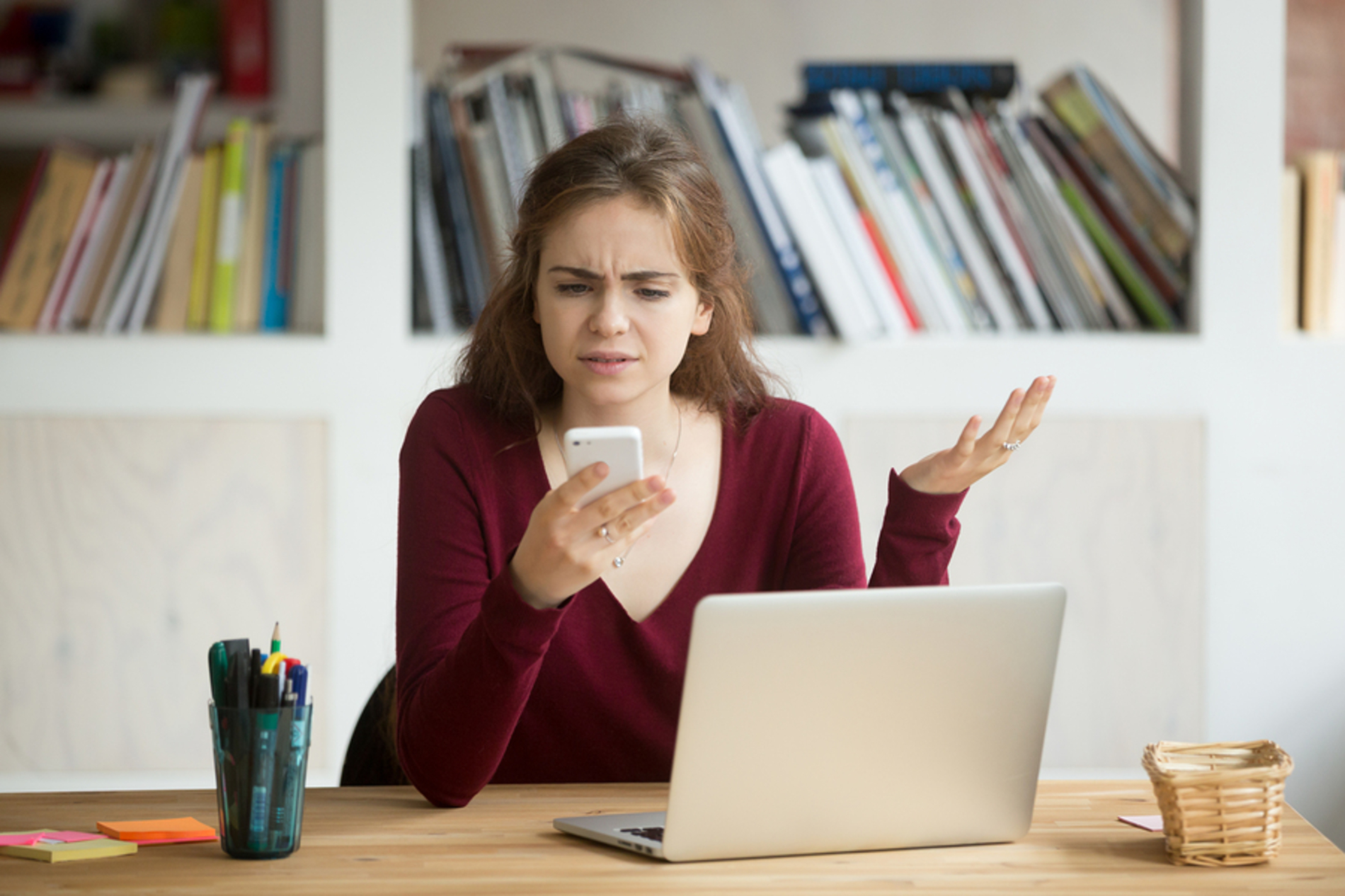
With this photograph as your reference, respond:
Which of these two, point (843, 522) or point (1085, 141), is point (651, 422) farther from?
point (1085, 141)

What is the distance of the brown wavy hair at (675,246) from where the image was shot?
1.35 metres

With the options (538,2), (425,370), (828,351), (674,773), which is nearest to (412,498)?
(674,773)

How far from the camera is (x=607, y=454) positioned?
0.97m

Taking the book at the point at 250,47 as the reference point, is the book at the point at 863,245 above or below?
below

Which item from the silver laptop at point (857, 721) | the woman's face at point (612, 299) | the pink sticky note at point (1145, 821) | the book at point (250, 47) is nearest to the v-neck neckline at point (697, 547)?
the woman's face at point (612, 299)

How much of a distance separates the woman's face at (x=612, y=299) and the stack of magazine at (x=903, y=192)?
2.64 feet

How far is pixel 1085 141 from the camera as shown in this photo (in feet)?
7.04

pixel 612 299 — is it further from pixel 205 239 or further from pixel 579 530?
pixel 205 239

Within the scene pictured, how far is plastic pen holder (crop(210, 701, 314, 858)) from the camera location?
93cm

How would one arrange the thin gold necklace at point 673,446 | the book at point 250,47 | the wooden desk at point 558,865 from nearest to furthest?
the wooden desk at point 558,865
the thin gold necklace at point 673,446
the book at point 250,47

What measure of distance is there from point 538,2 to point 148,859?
79.3 inches

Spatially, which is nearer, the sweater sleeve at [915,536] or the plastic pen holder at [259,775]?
the plastic pen holder at [259,775]

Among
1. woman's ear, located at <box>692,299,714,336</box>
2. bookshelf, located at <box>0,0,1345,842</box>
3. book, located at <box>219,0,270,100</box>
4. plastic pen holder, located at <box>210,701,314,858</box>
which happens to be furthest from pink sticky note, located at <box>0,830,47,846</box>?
book, located at <box>219,0,270,100</box>

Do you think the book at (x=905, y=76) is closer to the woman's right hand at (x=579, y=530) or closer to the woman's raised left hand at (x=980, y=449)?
the woman's raised left hand at (x=980, y=449)
